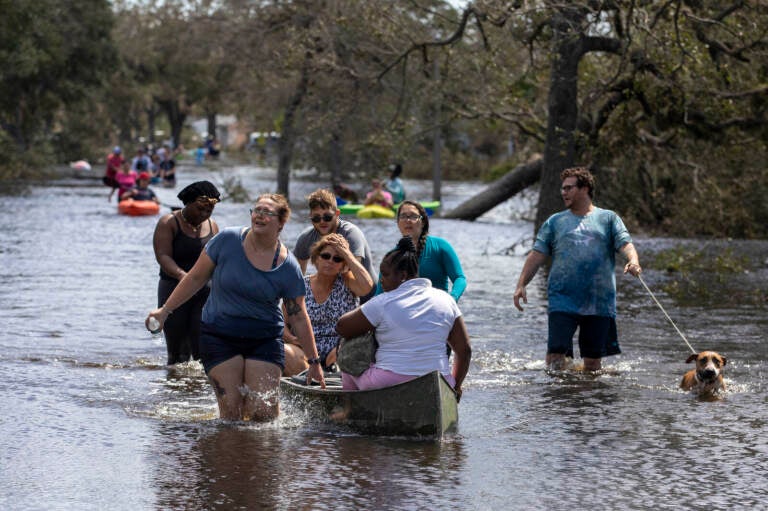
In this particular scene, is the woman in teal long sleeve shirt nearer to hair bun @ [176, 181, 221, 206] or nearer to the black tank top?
hair bun @ [176, 181, 221, 206]

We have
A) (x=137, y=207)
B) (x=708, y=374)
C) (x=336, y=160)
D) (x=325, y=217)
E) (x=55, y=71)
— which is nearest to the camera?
(x=325, y=217)

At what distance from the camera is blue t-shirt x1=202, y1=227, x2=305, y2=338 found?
8.96 metres

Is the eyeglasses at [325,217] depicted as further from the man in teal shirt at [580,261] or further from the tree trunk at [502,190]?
the tree trunk at [502,190]

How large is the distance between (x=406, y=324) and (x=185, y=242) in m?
3.17

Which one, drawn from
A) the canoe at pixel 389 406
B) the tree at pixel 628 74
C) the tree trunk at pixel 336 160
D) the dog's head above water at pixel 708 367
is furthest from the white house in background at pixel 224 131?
the canoe at pixel 389 406

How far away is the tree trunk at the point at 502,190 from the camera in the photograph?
2928cm

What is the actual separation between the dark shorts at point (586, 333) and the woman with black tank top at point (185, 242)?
2939 mm

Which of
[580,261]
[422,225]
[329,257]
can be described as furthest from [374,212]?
[329,257]

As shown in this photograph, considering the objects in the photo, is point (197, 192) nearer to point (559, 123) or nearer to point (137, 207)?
point (559, 123)

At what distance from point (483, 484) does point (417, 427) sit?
3.66 feet

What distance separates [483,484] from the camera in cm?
812

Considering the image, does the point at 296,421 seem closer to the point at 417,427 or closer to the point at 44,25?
the point at 417,427

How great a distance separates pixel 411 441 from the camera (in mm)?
9219

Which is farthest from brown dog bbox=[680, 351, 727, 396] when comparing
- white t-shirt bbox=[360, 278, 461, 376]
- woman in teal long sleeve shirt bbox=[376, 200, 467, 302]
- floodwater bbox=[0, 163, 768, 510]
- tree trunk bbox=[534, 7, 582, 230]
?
tree trunk bbox=[534, 7, 582, 230]
